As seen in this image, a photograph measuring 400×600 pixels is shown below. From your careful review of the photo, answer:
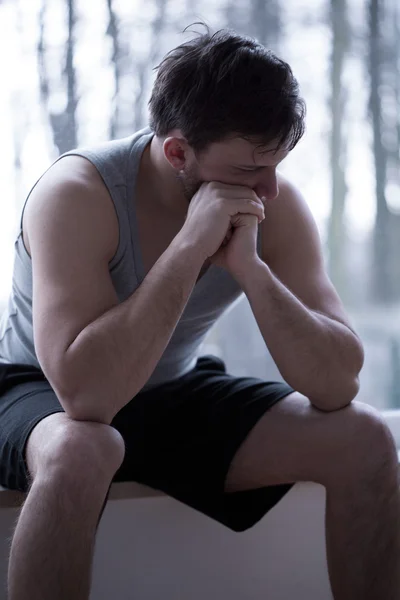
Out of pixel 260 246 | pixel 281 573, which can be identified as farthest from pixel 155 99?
pixel 281 573

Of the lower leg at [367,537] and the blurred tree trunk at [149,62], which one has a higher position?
the blurred tree trunk at [149,62]

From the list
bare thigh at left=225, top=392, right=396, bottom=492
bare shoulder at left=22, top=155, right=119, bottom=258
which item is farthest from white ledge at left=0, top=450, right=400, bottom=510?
bare shoulder at left=22, top=155, right=119, bottom=258

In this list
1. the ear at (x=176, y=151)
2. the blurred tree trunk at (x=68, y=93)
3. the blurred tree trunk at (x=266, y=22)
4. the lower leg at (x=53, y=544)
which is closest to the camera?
the lower leg at (x=53, y=544)

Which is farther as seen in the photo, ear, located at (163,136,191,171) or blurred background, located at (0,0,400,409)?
blurred background, located at (0,0,400,409)

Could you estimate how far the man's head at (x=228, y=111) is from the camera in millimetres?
1228

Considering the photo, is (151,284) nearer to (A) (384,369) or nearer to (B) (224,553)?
(B) (224,553)

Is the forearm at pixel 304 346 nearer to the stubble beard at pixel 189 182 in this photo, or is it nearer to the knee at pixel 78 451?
the stubble beard at pixel 189 182

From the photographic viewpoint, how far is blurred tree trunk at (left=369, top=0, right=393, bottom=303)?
71.2 inches

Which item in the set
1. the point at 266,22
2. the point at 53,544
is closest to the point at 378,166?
the point at 266,22

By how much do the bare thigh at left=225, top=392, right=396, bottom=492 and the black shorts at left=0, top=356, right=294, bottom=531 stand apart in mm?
23

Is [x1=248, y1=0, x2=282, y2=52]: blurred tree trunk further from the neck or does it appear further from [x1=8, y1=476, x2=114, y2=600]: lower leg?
[x1=8, y1=476, x2=114, y2=600]: lower leg

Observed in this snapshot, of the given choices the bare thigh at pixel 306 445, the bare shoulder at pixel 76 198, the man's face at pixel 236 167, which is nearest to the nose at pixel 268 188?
the man's face at pixel 236 167

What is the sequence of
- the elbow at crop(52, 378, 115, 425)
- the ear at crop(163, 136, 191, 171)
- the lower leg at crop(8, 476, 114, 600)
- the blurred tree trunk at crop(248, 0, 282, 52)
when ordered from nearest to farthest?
the lower leg at crop(8, 476, 114, 600) < the elbow at crop(52, 378, 115, 425) < the ear at crop(163, 136, 191, 171) < the blurred tree trunk at crop(248, 0, 282, 52)

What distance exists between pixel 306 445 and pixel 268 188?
0.42 meters
